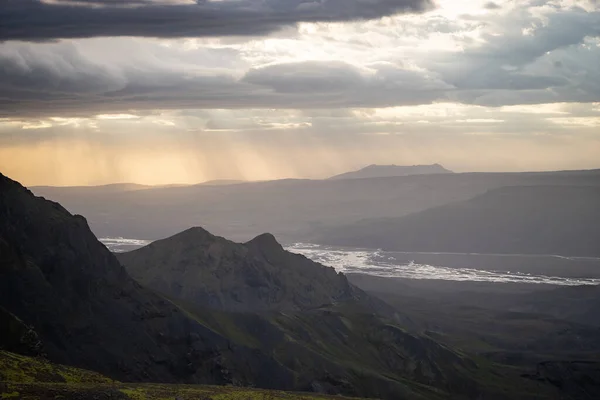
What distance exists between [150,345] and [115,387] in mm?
68077

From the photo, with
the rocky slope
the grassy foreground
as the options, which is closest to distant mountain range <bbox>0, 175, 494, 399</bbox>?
the rocky slope

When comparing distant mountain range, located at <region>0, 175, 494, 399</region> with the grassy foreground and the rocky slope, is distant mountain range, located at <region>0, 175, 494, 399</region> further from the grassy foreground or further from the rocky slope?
the grassy foreground

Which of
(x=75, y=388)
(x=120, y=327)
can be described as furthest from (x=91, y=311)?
(x=75, y=388)

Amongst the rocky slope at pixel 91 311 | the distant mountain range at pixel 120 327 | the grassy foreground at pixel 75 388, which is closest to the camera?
the grassy foreground at pixel 75 388

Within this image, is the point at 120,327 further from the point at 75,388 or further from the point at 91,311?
the point at 75,388

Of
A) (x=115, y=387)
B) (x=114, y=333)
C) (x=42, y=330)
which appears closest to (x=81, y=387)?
(x=115, y=387)

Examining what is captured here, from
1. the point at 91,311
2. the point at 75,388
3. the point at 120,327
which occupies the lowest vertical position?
the point at 120,327

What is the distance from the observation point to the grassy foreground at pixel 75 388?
257 feet

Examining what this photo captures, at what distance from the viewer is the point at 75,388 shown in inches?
3248

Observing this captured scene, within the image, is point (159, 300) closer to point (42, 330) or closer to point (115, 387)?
point (42, 330)

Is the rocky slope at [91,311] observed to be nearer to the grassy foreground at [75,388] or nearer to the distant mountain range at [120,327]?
the distant mountain range at [120,327]

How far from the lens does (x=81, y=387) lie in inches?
3317

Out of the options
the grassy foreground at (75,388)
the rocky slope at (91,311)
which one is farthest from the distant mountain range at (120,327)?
the grassy foreground at (75,388)

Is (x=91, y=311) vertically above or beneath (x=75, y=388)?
beneath
